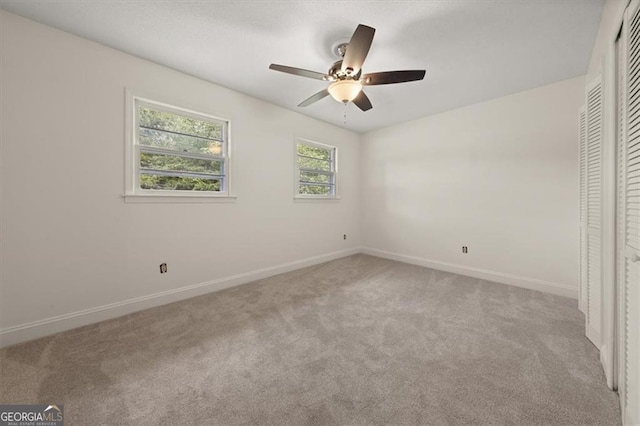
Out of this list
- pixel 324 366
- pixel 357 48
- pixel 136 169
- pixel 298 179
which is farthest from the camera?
pixel 298 179

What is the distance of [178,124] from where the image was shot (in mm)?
2840

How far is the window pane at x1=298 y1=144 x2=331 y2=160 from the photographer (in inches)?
168

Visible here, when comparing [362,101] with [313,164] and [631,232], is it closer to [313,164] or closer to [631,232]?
[313,164]

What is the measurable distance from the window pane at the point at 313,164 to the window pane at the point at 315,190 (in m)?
0.34

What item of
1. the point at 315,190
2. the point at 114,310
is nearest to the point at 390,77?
the point at 315,190

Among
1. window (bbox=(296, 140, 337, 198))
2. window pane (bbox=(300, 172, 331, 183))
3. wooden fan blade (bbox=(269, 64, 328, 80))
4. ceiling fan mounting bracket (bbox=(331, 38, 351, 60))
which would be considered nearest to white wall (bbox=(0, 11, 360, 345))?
window (bbox=(296, 140, 337, 198))

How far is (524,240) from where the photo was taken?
322 cm

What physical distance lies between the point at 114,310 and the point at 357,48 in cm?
326

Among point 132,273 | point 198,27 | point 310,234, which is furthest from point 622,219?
Result: point 132,273

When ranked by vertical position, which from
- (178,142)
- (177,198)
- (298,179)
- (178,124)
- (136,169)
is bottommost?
(177,198)

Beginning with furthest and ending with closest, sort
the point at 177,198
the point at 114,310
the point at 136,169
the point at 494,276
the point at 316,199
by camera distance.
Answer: the point at 316,199, the point at 494,276, the point at 177,198, the point at 136,169, the point at 114,310

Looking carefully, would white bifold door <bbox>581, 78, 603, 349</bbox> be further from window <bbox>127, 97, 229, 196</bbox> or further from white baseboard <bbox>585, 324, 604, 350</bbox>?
window <bbox>127, 97, 229, 196</bbox>

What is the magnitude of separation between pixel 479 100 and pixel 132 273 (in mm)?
4974

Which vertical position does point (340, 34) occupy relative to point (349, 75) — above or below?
above
